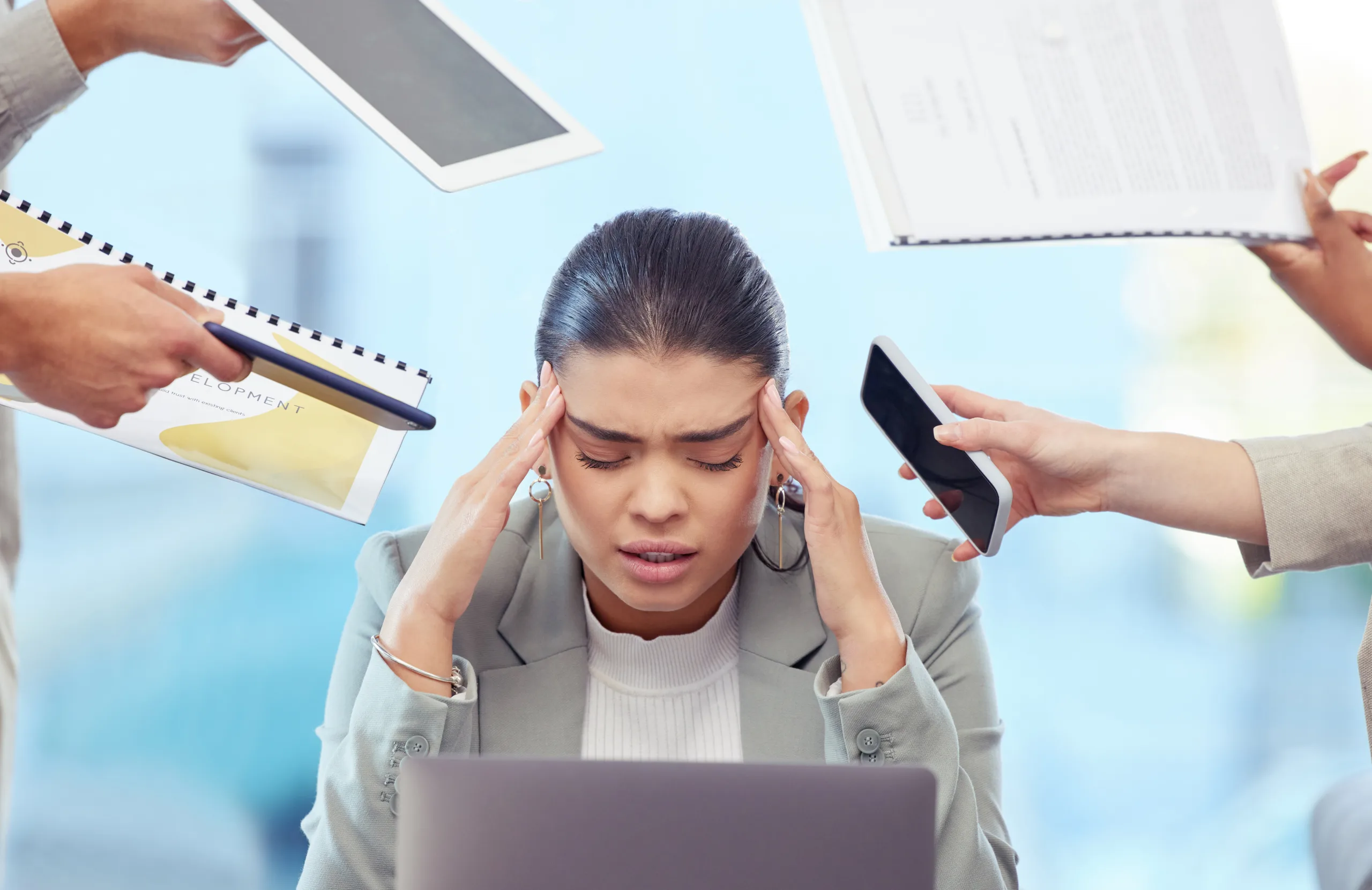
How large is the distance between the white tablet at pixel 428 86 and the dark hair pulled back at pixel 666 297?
0.88 ft

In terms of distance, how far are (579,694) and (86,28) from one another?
3.65ft

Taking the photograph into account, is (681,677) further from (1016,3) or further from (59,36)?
(59,36)

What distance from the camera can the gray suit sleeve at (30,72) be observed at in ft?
4.81

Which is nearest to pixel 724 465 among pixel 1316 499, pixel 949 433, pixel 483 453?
pixel 949 433

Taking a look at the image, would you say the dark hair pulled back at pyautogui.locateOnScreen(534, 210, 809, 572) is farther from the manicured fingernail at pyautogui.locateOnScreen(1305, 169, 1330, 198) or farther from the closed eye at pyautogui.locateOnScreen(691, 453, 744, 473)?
the manicured fingernail at pyautogui.locateOnScreen(1305, 169, 1330, 198)

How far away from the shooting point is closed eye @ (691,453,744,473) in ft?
4.81

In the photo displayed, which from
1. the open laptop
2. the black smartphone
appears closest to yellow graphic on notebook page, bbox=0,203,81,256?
the black smartphone

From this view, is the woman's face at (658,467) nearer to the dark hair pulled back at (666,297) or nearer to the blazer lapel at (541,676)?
the dark hair pulled back at (666,297)

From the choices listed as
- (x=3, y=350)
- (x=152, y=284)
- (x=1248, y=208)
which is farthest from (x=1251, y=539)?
(x=3, y=350)

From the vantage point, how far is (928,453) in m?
1.46

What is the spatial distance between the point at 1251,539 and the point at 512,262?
1.67 meters

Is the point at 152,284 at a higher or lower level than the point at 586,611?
higher

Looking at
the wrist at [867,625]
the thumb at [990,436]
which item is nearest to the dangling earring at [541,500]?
the wrist at [867,625]

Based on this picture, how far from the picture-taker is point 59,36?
1483 millimetres
